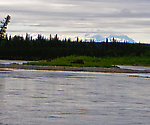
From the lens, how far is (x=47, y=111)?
44.6 ft

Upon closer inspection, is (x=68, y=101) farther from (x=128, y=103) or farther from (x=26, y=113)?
(x=26, y=113)

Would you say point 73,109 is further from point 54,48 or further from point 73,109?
point 54,48

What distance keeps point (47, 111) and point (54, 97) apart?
4134 mm

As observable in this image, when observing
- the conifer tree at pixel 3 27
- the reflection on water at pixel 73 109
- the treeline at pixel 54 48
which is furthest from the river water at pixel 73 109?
the conifer tree at pixel 3 27

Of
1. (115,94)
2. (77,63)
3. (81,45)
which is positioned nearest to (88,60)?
(77,63)

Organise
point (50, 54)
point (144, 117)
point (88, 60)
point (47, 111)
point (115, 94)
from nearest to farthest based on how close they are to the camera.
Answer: point (144, 117), point (47, 111), point (115, 94), point (88, 60), point (50, 54)

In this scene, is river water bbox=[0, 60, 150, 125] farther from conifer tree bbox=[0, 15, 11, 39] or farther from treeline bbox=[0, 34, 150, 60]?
conifer tree bbox=[0, 15, 11, 39]

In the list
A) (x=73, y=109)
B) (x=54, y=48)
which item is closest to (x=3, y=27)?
(x=54, y=48)

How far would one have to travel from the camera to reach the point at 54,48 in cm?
11875

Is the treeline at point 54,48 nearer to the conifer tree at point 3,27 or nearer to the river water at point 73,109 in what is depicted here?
the conifer tree at point 3,27

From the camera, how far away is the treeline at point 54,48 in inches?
3791

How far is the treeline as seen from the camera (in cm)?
9629

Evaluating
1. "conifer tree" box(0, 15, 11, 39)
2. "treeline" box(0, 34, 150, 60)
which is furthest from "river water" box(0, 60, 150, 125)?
"conifer tree" box(0, 15, 11, 39)

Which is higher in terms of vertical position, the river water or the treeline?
the treeline
